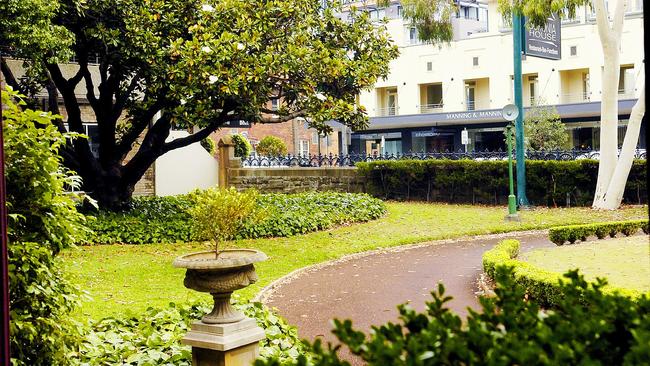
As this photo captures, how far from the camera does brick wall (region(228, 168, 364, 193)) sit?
25.8 meters

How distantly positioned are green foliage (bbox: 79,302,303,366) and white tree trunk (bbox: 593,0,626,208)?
1445 cm

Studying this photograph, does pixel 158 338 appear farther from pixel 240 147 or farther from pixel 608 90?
pixel 240 147

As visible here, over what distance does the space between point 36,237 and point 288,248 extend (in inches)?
379

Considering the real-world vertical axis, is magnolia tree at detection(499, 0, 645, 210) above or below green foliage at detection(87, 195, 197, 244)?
Answer: above

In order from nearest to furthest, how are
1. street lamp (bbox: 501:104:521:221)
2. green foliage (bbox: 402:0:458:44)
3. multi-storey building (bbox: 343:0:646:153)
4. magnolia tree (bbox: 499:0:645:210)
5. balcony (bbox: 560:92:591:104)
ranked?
1. magnolia tree (bbox: 499:0:645:210)
2. street lamp (bbox: 501:104:521:221)
3. green foliage (bbox: 402:0:458:44)
4. multi-storey building (bbox: 343:0:646:153)
5. balcony (bbox: 560:92:591:104)

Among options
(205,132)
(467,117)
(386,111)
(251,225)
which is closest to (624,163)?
(251,225)

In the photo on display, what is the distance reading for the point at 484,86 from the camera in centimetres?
4372

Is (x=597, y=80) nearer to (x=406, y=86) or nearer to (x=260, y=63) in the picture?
(x=406, y=86)

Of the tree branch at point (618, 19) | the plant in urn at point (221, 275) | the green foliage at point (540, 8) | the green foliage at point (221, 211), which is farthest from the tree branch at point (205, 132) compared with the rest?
the tree branch at point (618, 19)

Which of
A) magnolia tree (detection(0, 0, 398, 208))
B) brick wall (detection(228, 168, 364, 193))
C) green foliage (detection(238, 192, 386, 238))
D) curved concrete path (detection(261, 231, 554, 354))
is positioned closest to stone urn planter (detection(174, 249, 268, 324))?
curved concrete path (detection(261, 231, 554, 354))

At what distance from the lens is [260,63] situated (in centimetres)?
1488

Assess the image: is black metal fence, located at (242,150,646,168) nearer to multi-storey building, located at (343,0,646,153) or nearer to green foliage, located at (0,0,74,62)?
multi-storey building, located at (343,0,646,153)

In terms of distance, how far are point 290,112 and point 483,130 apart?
29283mm

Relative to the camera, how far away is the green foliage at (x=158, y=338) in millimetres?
6344
